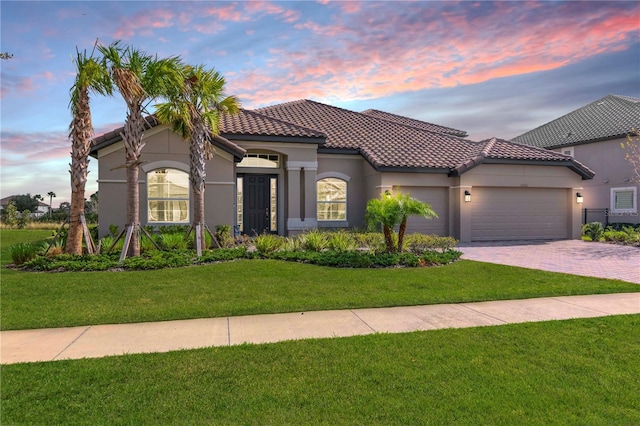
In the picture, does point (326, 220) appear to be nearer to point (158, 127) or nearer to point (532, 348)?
point (158, 127)

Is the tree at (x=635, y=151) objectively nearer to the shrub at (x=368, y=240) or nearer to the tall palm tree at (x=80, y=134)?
the shrub at (x=368, y=240)

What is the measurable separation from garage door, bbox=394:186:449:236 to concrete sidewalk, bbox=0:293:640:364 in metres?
11.0

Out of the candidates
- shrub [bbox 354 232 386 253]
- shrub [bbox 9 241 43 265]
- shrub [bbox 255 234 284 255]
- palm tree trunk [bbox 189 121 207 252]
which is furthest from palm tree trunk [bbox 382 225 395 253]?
shrub [bbox 9 241 43 265]

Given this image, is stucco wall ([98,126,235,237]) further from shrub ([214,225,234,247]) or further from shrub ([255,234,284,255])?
shrub ([255,234,284,255])

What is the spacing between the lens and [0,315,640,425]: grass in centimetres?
345

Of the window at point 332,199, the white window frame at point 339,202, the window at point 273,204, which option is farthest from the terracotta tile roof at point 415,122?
the window at point 273,204

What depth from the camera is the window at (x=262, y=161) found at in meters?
18.2

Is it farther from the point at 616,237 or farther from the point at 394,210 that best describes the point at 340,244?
the point at 616,237

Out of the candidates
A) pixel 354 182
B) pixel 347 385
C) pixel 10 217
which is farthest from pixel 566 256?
pixel 10 217

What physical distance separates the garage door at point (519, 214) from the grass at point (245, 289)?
8895 millimetres

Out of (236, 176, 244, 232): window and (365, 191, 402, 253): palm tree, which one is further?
(236, 176, 244, 232): window

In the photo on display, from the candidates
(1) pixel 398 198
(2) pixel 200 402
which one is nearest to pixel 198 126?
(1) pixel 398 198

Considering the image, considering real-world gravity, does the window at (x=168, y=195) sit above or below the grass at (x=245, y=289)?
above

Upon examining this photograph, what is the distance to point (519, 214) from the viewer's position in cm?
1980
